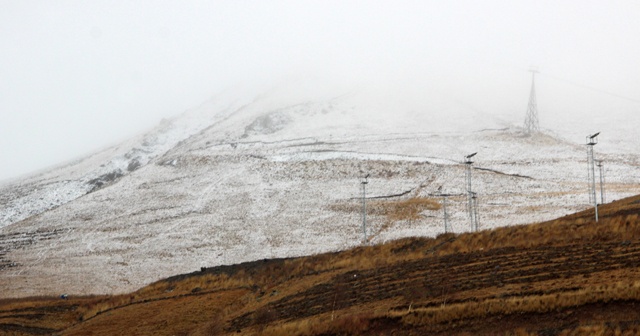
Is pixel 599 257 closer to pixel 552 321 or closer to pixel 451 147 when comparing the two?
pixel 552 321

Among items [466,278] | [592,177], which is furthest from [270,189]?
[466,278]

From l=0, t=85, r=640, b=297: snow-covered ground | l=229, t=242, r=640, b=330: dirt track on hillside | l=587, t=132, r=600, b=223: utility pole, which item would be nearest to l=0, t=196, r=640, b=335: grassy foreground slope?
l=229, t=242, r=640, b=330: dirt track on hillside

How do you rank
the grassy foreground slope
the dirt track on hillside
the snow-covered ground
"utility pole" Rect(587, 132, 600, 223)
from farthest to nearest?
the snow-covered ground → "utility pole" Rect(587, 132, 600, 223) → the dirt track on hillside → the grassy foreground slope

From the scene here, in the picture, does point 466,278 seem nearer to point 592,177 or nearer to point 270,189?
point 592,177

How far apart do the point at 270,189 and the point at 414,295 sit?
47783 mm

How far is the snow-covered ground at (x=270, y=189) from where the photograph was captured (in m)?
47.7

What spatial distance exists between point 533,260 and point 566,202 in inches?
1405

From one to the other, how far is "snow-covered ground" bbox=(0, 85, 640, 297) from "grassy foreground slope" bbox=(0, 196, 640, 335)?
1149cm

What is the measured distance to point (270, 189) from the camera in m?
65.4

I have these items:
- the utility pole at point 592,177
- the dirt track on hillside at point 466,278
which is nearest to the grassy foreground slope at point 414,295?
the dirt track on hillside at point 466,278

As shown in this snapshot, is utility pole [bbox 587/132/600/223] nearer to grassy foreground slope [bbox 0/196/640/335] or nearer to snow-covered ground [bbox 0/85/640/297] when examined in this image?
A: snow-covered ground [bbox 0/85/640/297]

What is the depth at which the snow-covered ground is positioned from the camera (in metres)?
47.7

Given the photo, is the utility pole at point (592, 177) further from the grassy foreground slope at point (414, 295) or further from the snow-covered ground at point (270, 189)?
the grassy foreground slope at point (414, 295)

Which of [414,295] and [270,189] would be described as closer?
[414,295]
